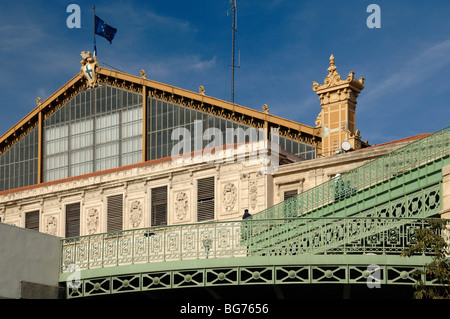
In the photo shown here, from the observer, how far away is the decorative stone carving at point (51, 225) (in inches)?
1780

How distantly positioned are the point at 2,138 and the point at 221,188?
19.4 m

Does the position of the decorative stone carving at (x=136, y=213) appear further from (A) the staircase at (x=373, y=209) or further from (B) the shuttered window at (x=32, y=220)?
(A) the staircase at (x=373, y=209)

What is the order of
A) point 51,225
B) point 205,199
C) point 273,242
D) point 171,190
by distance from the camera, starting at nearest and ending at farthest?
point 273,242, point 205,199, point 171,190, point 51,225

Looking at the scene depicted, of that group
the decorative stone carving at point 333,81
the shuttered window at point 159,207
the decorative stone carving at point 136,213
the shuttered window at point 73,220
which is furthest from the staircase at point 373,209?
the shuttered window at point 73,220

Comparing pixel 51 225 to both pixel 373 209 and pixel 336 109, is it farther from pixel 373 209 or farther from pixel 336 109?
pixel 373 209

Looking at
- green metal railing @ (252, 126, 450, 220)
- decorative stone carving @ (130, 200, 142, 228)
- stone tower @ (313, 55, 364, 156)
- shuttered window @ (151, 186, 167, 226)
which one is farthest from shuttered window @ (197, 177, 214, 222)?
stone tower @ (313, 55, 364, 156)

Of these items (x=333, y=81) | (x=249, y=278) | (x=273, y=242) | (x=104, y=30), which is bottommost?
(x=249, y=278)

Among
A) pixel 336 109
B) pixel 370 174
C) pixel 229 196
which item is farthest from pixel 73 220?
pixel 370 174

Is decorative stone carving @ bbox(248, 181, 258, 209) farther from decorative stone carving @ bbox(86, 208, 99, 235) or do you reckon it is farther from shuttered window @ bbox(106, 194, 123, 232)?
decorative stone carving @ bbox(86, 208, 99, 235)

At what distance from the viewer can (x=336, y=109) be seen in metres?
46.5

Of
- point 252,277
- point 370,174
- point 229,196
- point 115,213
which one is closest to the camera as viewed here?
point 252,277

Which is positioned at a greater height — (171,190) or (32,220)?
(171,190)

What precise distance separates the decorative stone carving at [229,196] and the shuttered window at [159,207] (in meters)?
3.16

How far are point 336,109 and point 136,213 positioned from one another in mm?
10753
